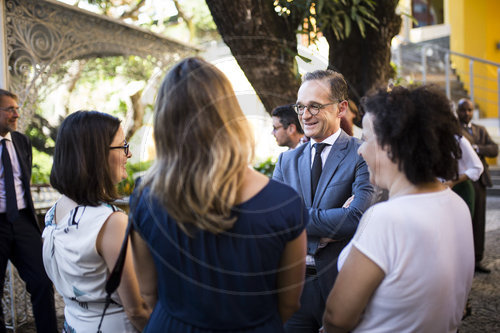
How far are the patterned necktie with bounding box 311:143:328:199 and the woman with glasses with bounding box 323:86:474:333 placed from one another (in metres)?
0.64

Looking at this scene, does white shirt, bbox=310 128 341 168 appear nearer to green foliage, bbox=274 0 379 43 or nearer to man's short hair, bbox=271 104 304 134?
man's short hair, bbox=271 104 304 134

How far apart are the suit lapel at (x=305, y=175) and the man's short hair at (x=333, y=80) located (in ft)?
1.00

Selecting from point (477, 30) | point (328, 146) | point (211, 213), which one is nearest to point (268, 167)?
point (328, 146)

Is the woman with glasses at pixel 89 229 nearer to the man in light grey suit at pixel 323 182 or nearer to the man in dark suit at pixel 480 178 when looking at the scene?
the man in light grey suit at pixel 323 182

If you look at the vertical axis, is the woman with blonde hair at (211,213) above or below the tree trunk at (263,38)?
below

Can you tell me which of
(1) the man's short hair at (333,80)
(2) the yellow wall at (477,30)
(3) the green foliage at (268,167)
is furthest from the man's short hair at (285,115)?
(2) the yellow wall at (477,30)

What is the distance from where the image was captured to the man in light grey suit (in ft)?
6.35

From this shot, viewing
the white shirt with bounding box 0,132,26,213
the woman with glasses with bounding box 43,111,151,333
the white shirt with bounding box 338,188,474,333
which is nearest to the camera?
the white shirt with bounding box 338,188,474,333

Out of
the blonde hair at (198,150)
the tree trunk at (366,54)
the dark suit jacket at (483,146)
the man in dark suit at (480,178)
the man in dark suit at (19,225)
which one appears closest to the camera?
the blonde hair at (198,150)

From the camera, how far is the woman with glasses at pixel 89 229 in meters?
1.61

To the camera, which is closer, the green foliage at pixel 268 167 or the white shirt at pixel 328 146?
the white shirt at pixel 328 146

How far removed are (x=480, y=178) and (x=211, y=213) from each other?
15.2 ft

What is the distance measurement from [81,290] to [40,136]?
862 centimetres

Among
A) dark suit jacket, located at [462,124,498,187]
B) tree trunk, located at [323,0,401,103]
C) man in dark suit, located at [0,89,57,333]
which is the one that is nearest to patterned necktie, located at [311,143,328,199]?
tree trunk, located at [323,0,401,103]
